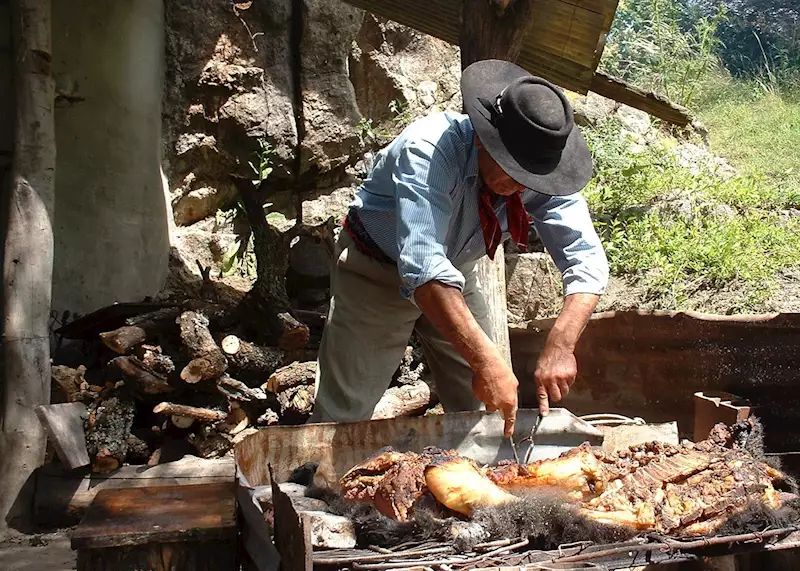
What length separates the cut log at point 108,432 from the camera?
513 centimetres

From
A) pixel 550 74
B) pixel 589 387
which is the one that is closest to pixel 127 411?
pixel 589 387

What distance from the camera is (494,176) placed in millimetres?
3486

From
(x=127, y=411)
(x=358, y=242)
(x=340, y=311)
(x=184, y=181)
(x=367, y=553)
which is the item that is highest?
(x=184, y=181)

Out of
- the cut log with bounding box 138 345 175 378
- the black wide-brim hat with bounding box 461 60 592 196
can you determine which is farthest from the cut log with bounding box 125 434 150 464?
the black wide-brim hat with bounding box 461 60 592 196

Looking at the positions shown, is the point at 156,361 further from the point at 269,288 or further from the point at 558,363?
the point at 558,363

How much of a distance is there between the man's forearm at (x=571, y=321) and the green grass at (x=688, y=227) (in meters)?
3.71

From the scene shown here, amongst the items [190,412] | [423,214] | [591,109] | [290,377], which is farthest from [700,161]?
[423,214]

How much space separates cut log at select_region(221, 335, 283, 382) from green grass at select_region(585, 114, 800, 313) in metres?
3.52

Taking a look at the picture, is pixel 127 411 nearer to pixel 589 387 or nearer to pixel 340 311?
pixel 340 311

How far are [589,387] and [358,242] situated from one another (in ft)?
8.04

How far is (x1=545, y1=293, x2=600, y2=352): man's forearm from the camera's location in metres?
3.57

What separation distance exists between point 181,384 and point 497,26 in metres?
3.27

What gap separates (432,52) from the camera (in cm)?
977

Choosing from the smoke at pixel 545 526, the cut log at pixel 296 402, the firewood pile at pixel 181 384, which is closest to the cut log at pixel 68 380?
the firewood pile at pixel 181 384
